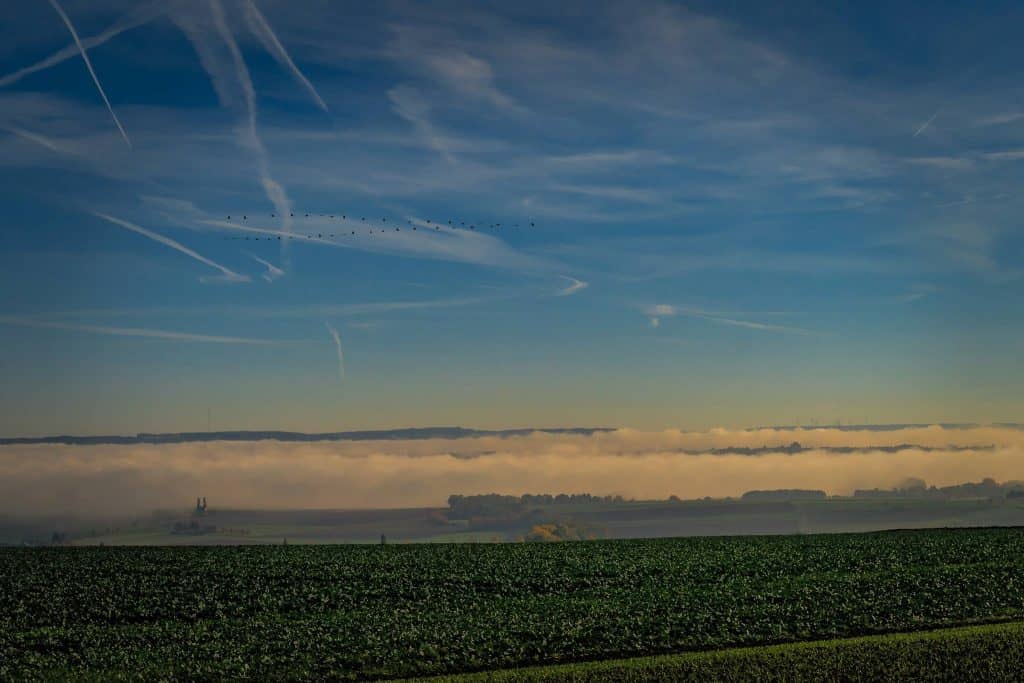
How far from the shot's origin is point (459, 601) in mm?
24234

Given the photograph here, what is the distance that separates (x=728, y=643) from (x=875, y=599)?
5.63m

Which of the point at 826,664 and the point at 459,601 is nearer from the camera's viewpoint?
the point at 826,664

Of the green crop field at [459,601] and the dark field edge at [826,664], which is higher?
the green crop field at [459,601]

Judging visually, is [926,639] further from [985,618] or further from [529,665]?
[529,665]

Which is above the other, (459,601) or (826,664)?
(459,601)

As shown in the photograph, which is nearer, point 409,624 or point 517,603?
point 409,624

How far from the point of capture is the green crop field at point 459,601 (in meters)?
19.2

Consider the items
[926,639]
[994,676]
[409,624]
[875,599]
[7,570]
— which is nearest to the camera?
[994,676]

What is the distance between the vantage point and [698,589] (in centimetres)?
2466

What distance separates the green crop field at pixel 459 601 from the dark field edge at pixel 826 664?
1172mm

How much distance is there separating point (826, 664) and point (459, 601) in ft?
30.9

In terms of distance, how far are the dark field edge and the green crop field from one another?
117 cm

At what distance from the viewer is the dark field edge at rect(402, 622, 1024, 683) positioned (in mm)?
17278

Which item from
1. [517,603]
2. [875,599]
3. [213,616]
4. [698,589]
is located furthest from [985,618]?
[213,616]
